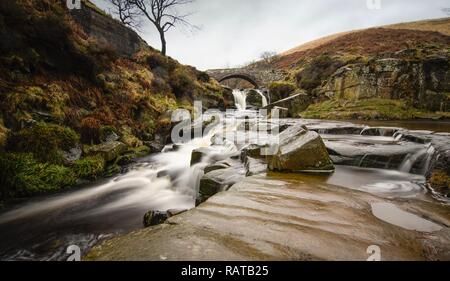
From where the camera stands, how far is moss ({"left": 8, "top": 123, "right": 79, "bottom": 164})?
5615mm

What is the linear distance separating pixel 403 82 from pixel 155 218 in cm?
1418

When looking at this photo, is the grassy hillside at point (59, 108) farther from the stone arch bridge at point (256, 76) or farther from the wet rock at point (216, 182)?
the stone arch bridge at point (256, 76)

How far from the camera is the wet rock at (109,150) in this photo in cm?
697

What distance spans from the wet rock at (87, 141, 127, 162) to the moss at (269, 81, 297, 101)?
1470 centimetres

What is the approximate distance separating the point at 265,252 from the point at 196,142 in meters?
8.27

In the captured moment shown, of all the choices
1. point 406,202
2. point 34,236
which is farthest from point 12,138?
point 406,202

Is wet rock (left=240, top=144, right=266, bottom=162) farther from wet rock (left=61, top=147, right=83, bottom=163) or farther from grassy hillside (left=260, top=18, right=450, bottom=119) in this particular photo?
grassy hillside (left=260, top=18, right=450, bottom=119)

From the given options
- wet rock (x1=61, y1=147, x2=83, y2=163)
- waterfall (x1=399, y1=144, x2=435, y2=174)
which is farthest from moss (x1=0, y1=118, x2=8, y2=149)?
waterfall (x1=399, y1=144, x2=435, y2=174)

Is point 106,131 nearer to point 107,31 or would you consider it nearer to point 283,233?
point 283,233

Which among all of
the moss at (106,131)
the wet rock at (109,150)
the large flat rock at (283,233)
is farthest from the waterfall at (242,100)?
the large flat rock at (283,233)

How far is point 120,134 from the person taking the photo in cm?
848

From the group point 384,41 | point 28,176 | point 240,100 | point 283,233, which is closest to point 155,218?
point 283,233

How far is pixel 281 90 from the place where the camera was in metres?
19.7
